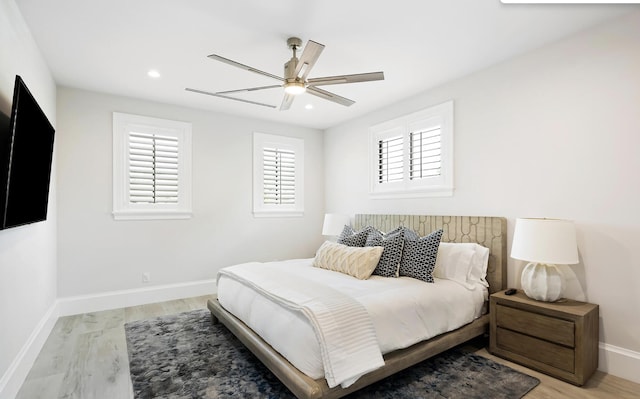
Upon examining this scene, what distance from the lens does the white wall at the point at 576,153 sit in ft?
7.92

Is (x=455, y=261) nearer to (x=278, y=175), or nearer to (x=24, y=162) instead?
(x=278, y=175)

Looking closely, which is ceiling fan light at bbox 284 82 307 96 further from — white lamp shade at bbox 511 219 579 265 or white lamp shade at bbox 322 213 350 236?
white lamp shade at bbox 322 213 350 236

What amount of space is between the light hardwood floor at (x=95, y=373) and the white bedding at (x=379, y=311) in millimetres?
550

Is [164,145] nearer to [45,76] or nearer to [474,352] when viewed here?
[45,76]

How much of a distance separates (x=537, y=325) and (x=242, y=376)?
229 centimetres

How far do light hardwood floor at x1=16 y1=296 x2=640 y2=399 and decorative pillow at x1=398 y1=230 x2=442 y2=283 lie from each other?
0.80 metres

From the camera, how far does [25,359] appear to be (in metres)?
2.46

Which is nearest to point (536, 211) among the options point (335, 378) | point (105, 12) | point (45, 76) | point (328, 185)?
point (335, 378)

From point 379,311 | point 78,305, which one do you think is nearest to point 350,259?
point 379,311

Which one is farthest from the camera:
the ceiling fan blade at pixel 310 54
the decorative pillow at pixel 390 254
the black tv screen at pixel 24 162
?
the decorative pillow at pixel 390 254

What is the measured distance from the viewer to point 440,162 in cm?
384

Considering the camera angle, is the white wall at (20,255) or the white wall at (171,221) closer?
the white wall at (20,255)

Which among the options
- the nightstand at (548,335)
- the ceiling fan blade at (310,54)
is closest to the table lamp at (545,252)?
the nightstand at (548,335)

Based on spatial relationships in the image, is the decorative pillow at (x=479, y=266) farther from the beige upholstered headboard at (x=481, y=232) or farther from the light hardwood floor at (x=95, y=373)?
the light hardwood floor at (x=95, y=373)
